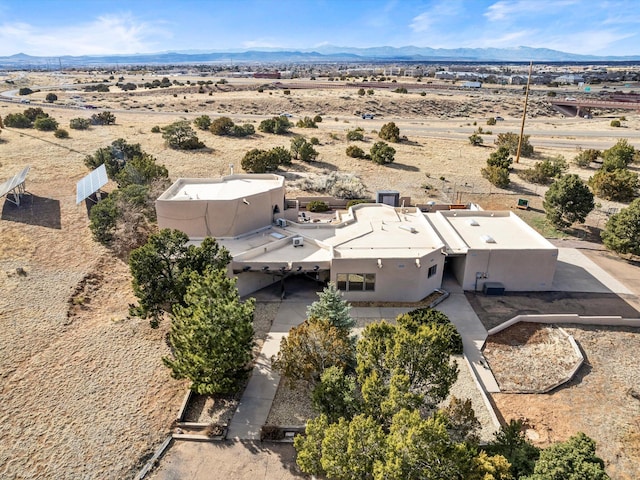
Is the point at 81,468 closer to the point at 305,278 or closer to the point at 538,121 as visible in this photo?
the point at 305,278

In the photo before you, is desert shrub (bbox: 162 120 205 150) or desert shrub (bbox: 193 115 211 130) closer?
desert shrub (bbox: 162 120 205 150)

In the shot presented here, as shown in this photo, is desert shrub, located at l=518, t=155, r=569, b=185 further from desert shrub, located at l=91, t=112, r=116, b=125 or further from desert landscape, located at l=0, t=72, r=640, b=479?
desert shrub, located at l=91, t=112, r=116, b=125

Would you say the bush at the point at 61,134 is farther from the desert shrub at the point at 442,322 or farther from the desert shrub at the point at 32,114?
the desert shrub at the point at 442,322

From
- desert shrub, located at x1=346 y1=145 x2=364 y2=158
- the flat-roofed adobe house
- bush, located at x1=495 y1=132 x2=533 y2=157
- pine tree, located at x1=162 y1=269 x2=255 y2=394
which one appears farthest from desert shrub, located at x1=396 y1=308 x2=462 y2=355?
bush, located at x1=495 y1=132 x2=533 y2=157

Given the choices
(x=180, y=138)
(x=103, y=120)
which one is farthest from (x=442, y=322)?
(x=103, y=120)

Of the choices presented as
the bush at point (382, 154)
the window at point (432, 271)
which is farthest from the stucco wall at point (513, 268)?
the bush at point (382, 154)

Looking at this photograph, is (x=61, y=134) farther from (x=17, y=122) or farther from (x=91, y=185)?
(x=91, y=185)
